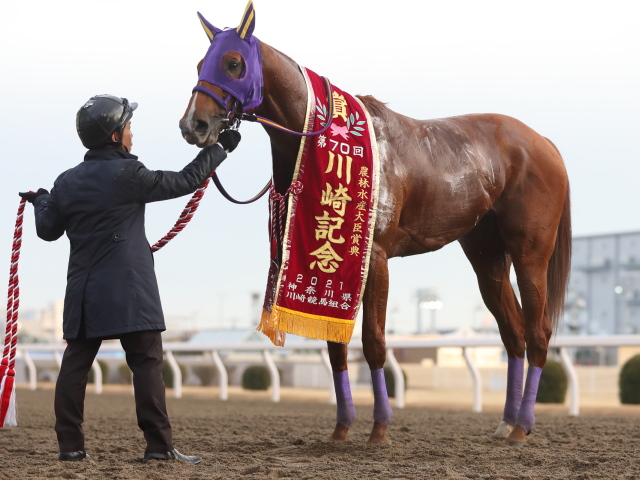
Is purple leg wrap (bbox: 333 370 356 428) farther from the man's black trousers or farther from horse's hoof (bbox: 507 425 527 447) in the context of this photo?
the man's black trousers

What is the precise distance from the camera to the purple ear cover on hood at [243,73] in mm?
4059

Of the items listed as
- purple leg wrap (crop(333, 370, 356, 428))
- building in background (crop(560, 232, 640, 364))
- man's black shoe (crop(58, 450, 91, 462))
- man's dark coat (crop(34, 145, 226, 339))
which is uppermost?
building in background (crop(560, 232, 640, 364))

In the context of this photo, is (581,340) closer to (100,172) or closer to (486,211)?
(486,211)

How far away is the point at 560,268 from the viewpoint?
5719mm

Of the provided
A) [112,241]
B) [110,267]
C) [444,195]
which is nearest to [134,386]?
[110,267]

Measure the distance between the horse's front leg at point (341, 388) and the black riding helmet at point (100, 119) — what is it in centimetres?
169

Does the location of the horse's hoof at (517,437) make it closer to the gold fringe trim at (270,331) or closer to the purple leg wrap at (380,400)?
the purple leg wrap at (380,400)

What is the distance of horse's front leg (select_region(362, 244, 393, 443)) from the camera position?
4.41 meters

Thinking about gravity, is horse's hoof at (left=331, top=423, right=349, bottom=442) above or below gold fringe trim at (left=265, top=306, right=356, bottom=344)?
below

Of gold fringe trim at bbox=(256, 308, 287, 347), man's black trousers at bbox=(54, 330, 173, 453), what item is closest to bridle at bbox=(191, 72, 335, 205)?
gold fringe trim at bbox=(256, 308, 287, 347)

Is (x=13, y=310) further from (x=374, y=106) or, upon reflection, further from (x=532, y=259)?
(x=532, y=259)

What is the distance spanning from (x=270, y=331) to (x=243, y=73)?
132cm

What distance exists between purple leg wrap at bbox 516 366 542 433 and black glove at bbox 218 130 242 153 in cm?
228

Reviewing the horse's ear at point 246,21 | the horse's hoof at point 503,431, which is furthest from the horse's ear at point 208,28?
the horse's hoof at point 503,431
